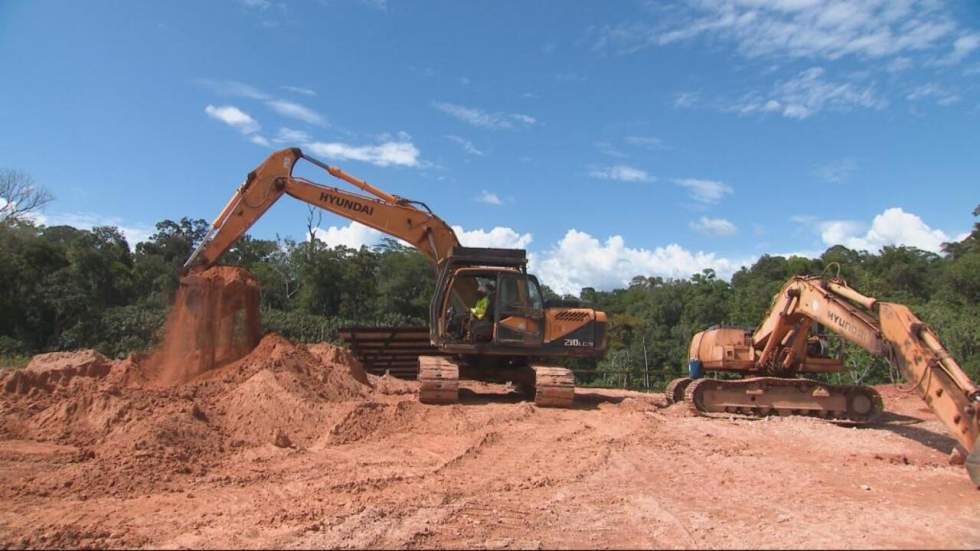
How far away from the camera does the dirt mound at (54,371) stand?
1030cm

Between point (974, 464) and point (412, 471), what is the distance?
5.50 m

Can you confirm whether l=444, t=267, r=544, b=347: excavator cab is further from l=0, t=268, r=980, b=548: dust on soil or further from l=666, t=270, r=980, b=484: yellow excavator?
l=666, t=270, r=980, b=484: yellow excavator

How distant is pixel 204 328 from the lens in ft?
39.5

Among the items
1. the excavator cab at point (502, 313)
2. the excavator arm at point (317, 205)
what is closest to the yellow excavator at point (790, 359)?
the excavator cab at point (502, 313)

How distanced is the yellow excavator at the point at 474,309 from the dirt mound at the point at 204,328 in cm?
59

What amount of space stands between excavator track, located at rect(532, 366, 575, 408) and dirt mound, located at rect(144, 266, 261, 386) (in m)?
5.24

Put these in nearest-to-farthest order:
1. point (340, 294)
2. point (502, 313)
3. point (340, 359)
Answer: point (502, 313) → point (340, 359) → point (340, 294)

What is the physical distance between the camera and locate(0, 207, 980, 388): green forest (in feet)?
88.5

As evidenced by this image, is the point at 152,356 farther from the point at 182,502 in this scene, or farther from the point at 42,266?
the point at 42,266

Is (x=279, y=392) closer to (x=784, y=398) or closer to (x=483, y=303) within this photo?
(x=483, y=303)

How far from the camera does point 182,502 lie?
6.10 metres

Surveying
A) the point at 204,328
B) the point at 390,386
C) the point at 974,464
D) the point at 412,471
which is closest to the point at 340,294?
the point at 390,386

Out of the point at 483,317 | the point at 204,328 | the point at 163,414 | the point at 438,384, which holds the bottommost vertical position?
the point at 163,414

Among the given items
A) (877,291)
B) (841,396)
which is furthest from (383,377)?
(877,291)
